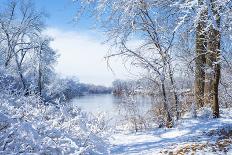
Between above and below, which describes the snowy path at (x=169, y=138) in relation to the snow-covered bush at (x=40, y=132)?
below

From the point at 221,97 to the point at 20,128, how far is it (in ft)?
48.5

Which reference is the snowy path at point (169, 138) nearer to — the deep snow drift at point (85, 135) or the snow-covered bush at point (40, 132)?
the deep snow drift at point (85, 135)

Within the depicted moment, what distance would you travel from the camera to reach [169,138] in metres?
11.9

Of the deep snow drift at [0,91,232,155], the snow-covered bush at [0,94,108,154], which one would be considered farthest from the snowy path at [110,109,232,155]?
the snow-covered bush at [0,94,108,154]

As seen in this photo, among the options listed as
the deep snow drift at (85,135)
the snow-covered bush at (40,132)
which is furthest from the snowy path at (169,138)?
the snow-covered bush at (40,132)

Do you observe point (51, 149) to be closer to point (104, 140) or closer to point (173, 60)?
point (104, 140)

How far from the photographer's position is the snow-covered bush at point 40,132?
747 cm

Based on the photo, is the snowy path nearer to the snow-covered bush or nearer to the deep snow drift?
the deep snow drift

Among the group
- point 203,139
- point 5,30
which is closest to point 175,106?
point 203,139

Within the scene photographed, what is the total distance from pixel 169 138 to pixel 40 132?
14.5 ft

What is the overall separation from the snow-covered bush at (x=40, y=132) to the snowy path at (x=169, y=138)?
842 millimetres

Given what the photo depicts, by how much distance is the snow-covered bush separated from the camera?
7473 millimetres

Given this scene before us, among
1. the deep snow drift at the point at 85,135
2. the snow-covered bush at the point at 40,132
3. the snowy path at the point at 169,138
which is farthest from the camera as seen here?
the snowy path at the point at 169,138

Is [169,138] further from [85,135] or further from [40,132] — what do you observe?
[40,132]
